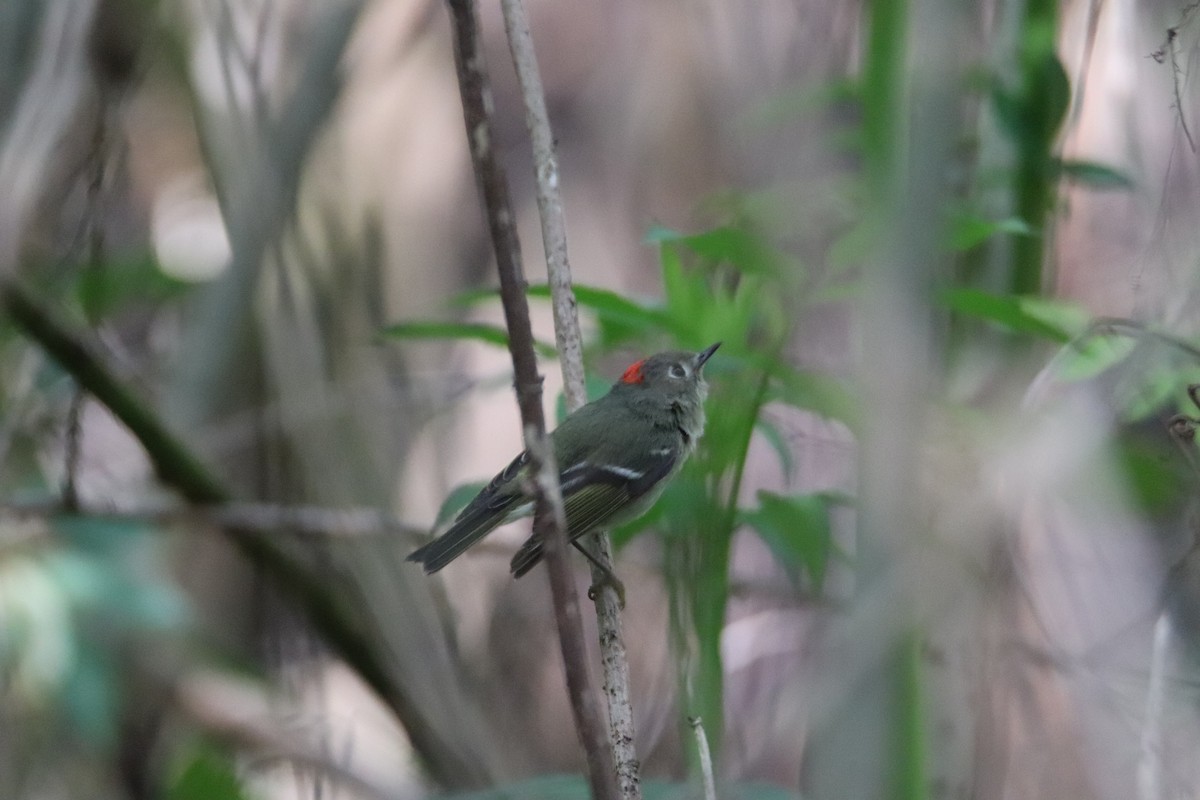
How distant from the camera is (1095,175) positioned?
2521 mm

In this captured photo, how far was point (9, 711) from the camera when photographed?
4.07 meters

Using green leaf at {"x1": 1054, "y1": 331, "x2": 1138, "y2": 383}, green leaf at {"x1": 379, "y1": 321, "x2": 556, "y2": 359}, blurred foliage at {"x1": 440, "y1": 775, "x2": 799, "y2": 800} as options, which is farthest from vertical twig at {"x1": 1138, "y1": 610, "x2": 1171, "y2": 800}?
green leaf at {"x1": 379, "y1": 321, "x2": 556, "y2": 359}

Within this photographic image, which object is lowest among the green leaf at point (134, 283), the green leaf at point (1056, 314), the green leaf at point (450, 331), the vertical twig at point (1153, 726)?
the vertical twig at point (1153, 726)

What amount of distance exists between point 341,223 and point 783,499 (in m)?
2.81

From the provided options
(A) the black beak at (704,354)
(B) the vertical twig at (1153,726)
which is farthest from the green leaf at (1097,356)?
(A) the black beak at (704,354)

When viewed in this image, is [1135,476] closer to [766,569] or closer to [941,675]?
[941,675]

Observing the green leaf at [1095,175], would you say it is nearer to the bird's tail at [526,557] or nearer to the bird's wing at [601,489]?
the bird's wing at [601,489]

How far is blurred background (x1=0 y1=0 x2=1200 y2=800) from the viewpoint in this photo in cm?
104

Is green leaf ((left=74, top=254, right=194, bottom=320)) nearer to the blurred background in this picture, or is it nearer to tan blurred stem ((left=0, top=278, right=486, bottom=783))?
the blurred background

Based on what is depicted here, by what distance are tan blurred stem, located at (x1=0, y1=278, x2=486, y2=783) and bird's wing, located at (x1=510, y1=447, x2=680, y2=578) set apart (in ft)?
3.08

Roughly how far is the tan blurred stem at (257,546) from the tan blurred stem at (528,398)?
2230 mm

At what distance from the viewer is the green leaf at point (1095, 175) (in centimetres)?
246

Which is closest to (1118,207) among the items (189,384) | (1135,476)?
(1135,476)

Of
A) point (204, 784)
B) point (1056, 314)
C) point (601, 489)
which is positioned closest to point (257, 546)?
point (601, 489)
